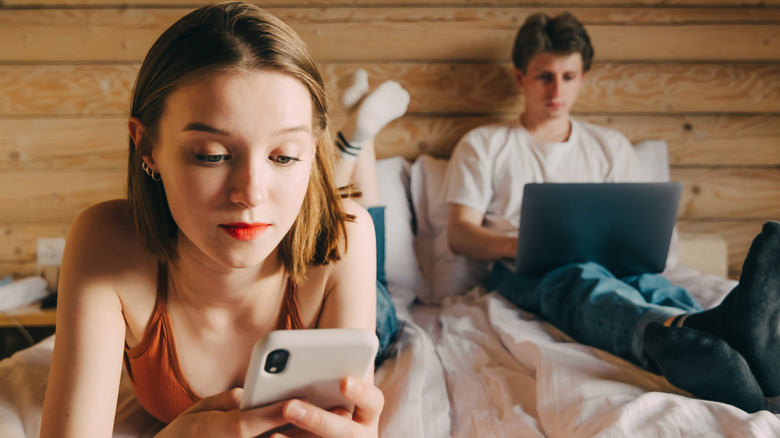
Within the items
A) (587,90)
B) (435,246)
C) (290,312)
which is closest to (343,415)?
(290,312)

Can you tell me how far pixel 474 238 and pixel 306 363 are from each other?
1.01 metres

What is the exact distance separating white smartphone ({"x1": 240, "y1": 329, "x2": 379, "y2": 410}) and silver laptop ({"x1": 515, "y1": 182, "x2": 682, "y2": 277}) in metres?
0.68

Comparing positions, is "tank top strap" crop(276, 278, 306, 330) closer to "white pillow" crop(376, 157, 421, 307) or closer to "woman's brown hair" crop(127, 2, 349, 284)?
"woman's brown hair" crop(127, 2, 349, 284)

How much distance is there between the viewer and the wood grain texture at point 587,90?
1702mm

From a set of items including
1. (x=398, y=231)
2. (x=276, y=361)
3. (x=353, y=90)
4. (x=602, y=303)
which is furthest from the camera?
(x=398, y=231)

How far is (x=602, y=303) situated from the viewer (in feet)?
3.43

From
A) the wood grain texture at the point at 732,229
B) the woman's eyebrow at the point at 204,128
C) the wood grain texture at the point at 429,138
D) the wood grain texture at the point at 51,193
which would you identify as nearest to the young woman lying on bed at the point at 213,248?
the woman's eyebrow at the point at 204,128

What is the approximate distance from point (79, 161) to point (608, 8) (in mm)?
1817

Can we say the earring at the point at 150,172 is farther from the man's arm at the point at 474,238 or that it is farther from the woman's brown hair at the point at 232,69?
the man's arm at the point at 474,238

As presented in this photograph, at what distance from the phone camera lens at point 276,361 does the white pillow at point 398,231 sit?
0.89 meters

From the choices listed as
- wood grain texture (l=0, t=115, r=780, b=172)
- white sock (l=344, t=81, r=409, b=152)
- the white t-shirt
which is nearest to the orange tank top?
white sock (l=344, t=81, r=409, b=152)

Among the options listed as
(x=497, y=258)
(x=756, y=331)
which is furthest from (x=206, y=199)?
(x=497, y=258)

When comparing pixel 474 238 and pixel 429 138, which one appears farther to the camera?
pixel 429 138

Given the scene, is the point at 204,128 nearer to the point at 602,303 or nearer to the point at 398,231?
the point at 602,303
